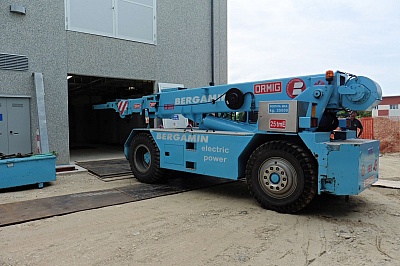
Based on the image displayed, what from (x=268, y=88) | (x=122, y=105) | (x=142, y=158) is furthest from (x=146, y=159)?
(x=268, y=88)

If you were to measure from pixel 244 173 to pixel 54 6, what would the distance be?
806cm

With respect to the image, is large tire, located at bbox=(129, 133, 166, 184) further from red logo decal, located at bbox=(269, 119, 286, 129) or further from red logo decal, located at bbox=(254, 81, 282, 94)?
red logo decal, located at bbox=(269, 119, 286, 129)

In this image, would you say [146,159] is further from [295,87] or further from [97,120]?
[97,120]

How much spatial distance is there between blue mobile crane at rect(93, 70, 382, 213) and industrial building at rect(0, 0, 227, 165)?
491 centimetres

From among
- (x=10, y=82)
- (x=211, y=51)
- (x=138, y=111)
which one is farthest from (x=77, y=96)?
(x=138, y=111)

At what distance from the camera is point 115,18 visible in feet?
37.3

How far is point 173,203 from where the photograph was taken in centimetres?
618

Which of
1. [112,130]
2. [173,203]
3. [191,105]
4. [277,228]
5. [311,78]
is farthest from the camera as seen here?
[112,130]

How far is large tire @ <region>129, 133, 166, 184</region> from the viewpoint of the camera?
307 inches

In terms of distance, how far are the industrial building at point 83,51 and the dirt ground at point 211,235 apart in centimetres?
404

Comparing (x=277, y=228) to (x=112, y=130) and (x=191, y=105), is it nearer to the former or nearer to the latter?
(x=191, y=105)

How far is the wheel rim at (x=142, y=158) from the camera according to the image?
27.0 feet

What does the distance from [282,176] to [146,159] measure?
13.1 feet

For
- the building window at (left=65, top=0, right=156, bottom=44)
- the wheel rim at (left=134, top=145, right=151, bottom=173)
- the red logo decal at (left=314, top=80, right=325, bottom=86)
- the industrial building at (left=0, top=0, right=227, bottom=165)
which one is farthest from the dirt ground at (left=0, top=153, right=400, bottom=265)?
the building window at (left=65, top=0, right=156, bottom=44)
